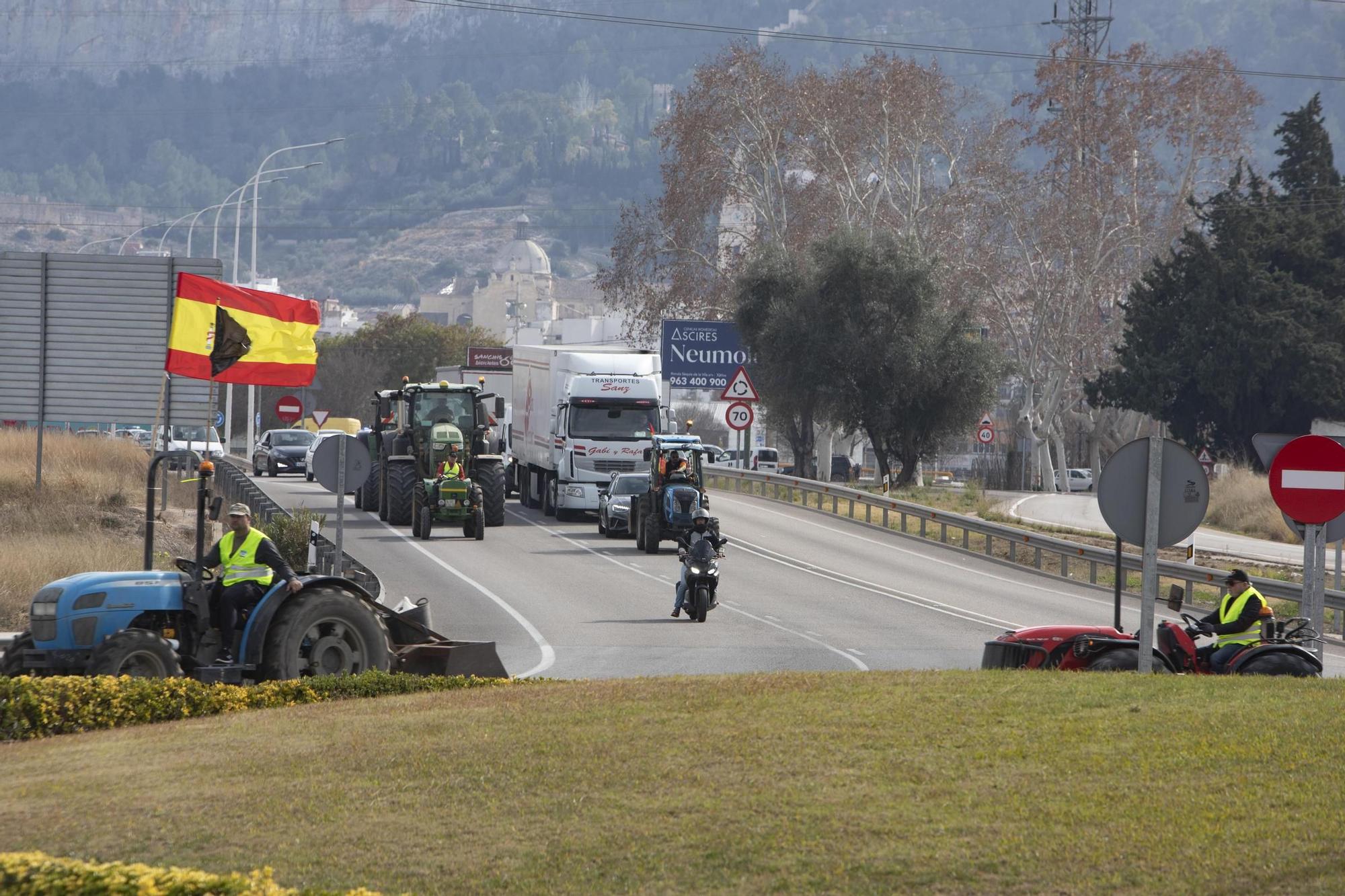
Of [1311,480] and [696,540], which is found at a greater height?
[1311,480]

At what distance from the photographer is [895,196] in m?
75.2

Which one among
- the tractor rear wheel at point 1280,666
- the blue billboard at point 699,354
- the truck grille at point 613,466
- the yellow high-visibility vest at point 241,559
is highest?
the blue billboard at point 699,354

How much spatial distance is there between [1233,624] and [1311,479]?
4.89 feet

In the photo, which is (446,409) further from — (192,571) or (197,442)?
(197,442)

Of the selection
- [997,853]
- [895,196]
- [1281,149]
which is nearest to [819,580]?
[997,853]

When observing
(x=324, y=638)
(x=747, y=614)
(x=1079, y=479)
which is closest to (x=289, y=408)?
(x=747, y=614)

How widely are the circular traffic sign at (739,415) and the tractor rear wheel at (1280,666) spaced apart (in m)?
29.6

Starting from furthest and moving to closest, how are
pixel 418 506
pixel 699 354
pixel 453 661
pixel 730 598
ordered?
pixel 699 354
pixel 418 506
pixel 730 598
pixel 453 661

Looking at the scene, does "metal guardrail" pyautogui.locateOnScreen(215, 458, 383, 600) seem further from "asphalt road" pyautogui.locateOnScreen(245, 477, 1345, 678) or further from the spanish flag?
the spanish flag

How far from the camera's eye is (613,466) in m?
37.0

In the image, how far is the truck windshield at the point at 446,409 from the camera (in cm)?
3503

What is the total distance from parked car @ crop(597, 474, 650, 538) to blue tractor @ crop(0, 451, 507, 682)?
67.1ft

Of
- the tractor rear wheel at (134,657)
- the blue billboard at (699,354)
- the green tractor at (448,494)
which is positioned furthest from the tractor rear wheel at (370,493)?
the tractor rear wheel at (134,657)

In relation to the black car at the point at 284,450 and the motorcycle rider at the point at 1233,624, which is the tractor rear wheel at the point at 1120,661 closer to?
the motorcycle rider at the point at 1233,624
